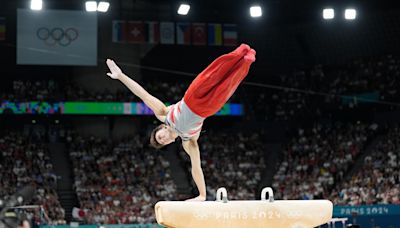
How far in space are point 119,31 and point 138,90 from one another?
19.6 m

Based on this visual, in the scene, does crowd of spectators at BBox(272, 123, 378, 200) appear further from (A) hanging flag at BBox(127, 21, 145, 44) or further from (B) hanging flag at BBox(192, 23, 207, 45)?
(A) hanging flag at BBox(127, 21, 145, 44)

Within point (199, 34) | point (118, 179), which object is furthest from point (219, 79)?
point (199, 34)

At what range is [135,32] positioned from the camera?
85.9 ft

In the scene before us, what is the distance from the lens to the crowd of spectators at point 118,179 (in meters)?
22.0

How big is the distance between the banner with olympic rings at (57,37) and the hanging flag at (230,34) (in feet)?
17.8

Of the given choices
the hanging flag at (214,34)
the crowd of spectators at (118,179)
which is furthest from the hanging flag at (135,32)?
the crowd of spectators at (118,179)

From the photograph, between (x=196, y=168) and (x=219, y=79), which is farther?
(x=196, y=168)

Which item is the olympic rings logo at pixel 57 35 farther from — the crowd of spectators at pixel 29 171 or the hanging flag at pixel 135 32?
the crowd of spectators at pixel 29 171

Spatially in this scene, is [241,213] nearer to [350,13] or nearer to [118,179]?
[350,13]

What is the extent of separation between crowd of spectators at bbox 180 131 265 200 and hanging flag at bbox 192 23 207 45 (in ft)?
15.0

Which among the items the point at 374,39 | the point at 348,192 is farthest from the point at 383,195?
the point at 374,39

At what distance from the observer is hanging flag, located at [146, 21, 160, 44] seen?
26234mm

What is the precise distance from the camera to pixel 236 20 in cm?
3023

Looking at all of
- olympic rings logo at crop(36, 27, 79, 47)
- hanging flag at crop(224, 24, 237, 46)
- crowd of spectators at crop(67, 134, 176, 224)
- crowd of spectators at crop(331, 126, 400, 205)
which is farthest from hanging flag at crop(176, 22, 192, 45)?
crowd of spectators at crop(331, 126, 400, 205)
